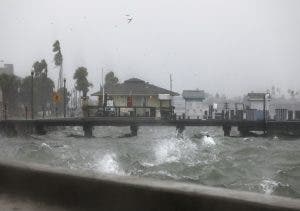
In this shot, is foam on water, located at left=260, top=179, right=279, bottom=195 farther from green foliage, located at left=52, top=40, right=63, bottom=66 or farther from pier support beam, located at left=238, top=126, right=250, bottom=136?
green foliage, located at left=52, top=40, right=63, bottom=66

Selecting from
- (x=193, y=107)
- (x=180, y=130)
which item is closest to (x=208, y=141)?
(x=180, y=130)

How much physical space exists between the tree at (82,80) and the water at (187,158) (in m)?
34.3

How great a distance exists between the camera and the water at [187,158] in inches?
747

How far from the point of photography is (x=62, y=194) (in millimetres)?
4043

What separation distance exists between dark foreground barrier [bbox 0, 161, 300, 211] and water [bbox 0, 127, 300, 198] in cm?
1073

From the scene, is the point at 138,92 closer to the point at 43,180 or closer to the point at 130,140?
the point at 130,140

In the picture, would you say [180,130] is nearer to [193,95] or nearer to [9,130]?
[9,130]

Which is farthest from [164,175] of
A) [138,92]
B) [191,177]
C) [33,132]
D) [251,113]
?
[138,92]

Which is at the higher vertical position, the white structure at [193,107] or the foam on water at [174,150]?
the white structure at [193,107]

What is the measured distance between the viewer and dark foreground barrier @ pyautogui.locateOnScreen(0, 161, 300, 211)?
2912mm

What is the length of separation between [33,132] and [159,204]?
33629 mm

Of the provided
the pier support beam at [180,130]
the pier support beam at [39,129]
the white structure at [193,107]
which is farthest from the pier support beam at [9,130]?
the white structure at [193,107]

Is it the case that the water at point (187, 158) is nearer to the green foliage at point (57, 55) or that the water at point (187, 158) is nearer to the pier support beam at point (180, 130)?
the pier support beam at point (180, 130)

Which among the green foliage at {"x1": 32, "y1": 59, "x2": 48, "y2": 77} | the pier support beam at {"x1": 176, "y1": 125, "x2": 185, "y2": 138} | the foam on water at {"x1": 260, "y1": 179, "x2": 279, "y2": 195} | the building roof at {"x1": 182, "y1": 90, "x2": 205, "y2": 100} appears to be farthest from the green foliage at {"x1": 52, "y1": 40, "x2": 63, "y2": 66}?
the foam on water at {"x1": 260, "y1": 179, "x2": 279, "y2": 195}
